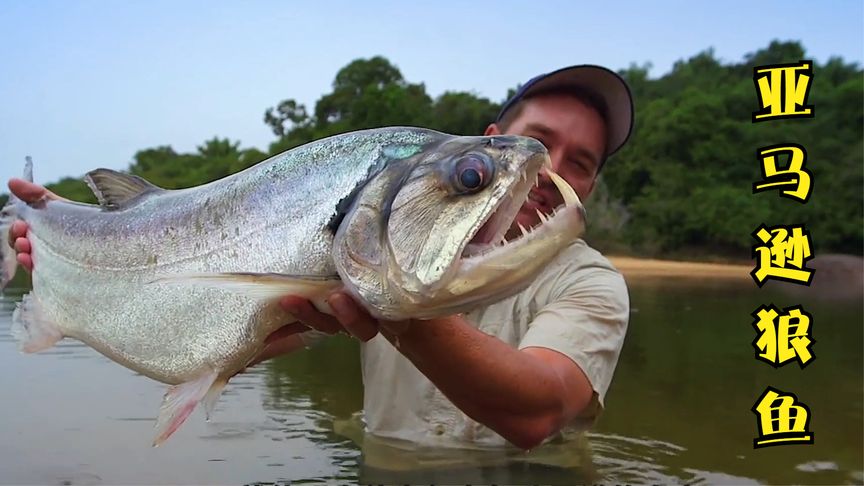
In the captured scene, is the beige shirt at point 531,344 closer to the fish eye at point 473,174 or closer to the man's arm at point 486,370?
the man's arm at point 486,370

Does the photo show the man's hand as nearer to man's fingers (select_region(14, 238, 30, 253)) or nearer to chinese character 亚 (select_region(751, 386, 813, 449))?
man's fingers (select_region(14, 238, 30, 253))

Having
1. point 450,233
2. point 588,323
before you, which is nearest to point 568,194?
point 450,233

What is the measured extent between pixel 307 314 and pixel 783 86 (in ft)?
25.4

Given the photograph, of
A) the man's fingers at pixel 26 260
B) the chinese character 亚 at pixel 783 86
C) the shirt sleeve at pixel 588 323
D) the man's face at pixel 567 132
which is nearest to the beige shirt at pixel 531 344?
the shirt sleeve at pixel 588 323

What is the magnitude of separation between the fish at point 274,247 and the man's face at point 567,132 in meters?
1.28

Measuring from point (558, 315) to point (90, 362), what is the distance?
22.9 feet

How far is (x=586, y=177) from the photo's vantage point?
3.47 metres

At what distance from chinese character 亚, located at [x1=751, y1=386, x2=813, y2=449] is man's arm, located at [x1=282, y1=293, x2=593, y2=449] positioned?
14.6ft

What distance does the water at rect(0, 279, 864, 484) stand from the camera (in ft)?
15.7

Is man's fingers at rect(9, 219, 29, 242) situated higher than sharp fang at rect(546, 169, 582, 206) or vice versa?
man's fingers at rect(9, 219, 29, 242)

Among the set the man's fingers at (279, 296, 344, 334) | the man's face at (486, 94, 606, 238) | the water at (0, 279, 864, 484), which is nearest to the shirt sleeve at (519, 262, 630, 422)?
the man's face at (486, 94, 606, 238)

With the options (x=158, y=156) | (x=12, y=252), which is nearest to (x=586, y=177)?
(x=12, y=252)

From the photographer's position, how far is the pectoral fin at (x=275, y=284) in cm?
201

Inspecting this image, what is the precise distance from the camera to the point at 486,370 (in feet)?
7.88
